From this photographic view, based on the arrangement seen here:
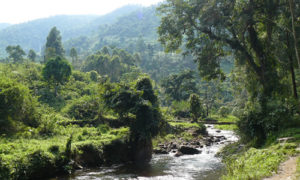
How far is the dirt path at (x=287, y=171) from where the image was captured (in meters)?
8.28

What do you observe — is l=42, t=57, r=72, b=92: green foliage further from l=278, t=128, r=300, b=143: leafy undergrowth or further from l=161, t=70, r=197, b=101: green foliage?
l=278, t=128, r=300, b=143: leafy undergrowth

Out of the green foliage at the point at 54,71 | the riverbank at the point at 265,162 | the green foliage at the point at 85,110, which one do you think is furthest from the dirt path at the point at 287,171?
the green foliage at the point at 54,71

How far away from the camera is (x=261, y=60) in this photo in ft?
68.4

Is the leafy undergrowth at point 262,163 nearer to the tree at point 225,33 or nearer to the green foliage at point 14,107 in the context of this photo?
the tree at point 225,33

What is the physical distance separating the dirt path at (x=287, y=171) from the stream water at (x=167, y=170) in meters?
4.80

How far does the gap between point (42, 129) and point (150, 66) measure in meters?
108

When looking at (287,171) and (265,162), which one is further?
(265,162)

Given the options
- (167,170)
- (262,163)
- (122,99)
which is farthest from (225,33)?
(262,163)

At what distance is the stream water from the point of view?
14820 millimetres

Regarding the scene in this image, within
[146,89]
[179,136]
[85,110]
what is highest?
[146,89]

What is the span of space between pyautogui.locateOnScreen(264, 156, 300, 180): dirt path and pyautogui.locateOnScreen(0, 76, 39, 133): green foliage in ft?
55.1

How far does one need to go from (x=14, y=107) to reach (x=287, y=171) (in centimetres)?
1795

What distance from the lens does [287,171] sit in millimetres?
8867

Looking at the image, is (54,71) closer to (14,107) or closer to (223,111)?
(14,107)
